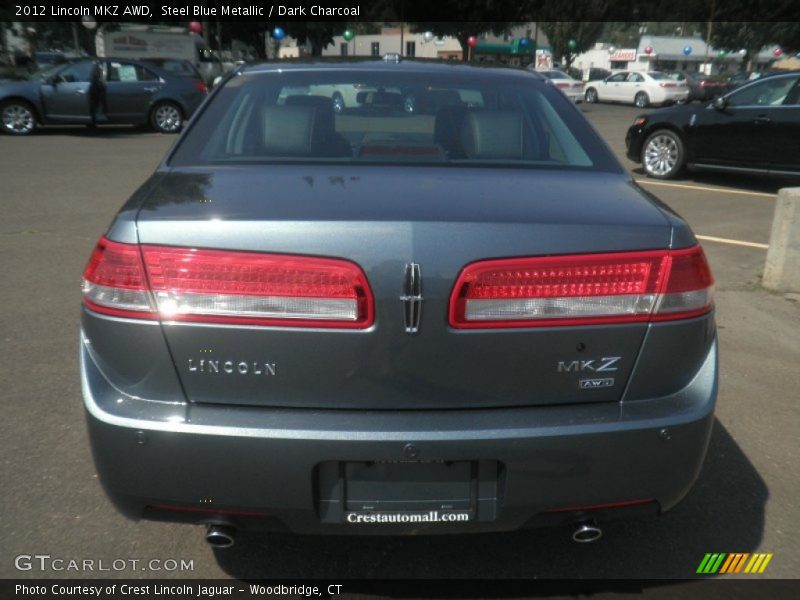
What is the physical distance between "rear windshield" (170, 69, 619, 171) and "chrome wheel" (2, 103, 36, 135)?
15.0 metres

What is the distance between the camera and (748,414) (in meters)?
3.90

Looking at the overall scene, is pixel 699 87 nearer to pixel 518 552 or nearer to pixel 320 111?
pixel 320 111

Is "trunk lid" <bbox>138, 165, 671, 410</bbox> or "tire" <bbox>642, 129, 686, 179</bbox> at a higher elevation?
"trunk lid" <bbox>138, 165, 671, 410</bbox>

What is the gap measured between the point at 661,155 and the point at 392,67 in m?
9.20

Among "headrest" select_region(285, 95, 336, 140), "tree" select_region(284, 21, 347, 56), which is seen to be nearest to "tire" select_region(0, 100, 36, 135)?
"headrest" select_region(285, 95, 336, 140)

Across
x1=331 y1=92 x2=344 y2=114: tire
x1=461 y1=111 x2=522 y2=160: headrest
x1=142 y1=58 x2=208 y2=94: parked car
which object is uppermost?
x1=331 y1=92 x2=344 y2=114: tire

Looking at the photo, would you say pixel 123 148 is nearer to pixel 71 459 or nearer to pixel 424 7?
pixel 71 459

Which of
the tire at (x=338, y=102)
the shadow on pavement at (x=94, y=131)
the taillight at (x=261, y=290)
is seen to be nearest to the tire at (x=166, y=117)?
the shadow on pavement at (x=94, y=131)

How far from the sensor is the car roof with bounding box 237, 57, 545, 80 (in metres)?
3.40

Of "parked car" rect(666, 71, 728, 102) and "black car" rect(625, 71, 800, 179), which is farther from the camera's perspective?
"parked car" rect(666, 71, 728, 102)

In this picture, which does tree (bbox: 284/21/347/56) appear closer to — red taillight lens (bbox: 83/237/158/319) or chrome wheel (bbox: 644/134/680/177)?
chrome wheel (bbox: 644/134/680/177)

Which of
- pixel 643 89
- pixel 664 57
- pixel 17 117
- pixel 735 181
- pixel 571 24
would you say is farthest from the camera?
pixel 664 57

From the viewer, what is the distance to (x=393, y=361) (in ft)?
6.84

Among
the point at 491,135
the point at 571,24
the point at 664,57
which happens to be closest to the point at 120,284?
the point at 491,135
